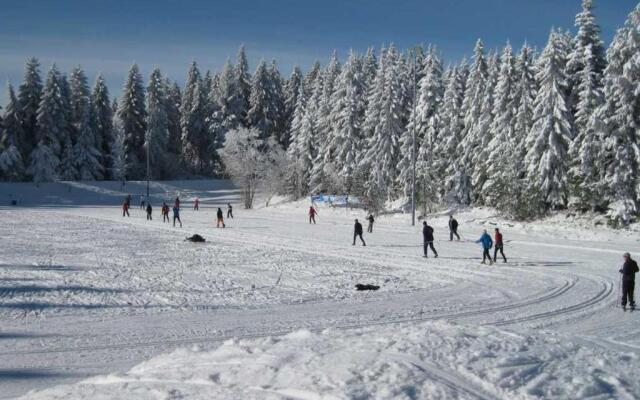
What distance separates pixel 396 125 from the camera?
160 ft

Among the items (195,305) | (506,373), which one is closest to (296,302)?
(195,305)

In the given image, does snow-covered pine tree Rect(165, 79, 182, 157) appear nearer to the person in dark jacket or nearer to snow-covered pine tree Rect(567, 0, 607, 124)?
snow-covered pine tree Rect(567, 0, 607, 124)

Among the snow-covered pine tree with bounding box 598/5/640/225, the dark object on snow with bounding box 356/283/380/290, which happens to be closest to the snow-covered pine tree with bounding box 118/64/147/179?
the snow-covered pine tree with bounding box 598/5/640/225

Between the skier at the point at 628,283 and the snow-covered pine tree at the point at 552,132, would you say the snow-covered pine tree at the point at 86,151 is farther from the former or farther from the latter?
the skier at the point at 628,283

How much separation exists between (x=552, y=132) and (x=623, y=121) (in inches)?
180

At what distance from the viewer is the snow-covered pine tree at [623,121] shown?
28625mm

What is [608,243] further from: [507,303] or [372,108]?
[372,108]

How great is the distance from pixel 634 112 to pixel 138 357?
29.2 metres

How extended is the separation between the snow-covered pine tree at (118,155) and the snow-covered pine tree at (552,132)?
51.3 meters

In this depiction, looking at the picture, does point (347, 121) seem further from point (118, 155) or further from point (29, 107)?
point (29, 107)

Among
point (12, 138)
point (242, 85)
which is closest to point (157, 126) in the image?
point (242, 85)

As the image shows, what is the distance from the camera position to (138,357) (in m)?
8.66

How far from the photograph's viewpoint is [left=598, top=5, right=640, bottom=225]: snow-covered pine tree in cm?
2862

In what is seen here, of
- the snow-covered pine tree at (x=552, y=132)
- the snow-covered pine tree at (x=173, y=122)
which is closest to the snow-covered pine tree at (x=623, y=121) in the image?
the snow-covered pine tree at (x=552, y=132)
